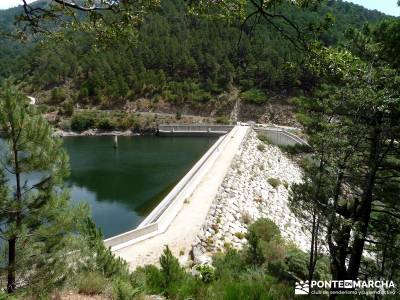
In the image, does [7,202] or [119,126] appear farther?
[119,126]

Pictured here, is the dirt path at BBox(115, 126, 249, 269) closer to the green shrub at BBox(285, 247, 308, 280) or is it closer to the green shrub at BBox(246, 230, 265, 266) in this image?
the green shrub at BBox(246, 230, 265, 266)

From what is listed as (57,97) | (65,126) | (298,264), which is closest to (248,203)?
(298,264)

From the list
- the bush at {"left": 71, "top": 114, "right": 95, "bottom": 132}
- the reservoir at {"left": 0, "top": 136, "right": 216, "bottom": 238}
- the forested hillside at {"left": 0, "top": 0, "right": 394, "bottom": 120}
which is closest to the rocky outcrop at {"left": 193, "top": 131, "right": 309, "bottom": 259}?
the reservoir at {"left": 0, "top": 136, "right": 216, "bottom": 238}

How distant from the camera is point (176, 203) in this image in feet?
67.7

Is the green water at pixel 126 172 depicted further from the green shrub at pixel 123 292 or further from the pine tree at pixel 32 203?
the green shrub at pixel 123 292

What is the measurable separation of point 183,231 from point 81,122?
2142 inches

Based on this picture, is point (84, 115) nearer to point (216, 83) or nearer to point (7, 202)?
point (216, 83)

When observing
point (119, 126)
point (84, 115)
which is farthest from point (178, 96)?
point (84, 115)

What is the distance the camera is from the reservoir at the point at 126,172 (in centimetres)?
2752

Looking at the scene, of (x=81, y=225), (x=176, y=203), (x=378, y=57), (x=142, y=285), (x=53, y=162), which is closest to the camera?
(x=142, y=285)

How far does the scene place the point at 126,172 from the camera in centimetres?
4038

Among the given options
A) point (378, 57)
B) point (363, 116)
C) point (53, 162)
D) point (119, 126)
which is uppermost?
point (378, 57)

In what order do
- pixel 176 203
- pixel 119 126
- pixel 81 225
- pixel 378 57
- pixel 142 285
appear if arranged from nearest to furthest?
pixel 142 285, pixel 81 225, pixel 378 57, pixel 176 203, pixel 119 126

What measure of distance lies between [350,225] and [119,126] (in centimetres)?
6128
